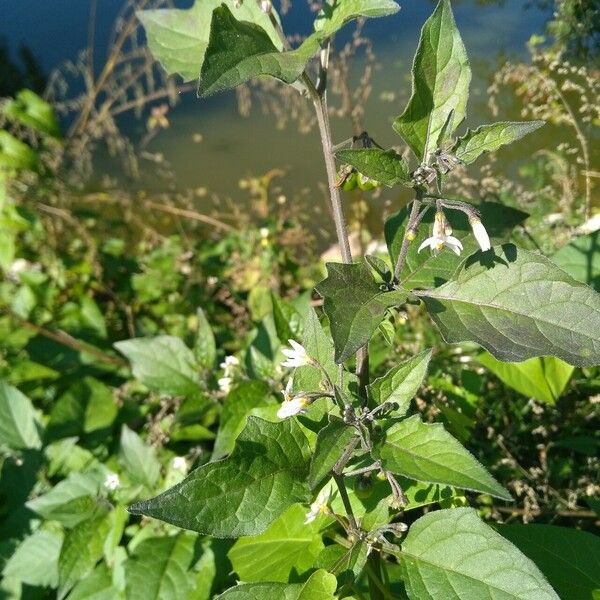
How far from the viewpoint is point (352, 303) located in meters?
0.85

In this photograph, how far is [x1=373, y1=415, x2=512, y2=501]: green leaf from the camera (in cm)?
77

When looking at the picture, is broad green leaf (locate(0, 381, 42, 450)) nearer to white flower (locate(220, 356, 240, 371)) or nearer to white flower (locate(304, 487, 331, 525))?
white flower (locate(220, 356, 240, 371))

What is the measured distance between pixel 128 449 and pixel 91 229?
2.58m

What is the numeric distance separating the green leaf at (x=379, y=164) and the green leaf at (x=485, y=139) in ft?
0.24

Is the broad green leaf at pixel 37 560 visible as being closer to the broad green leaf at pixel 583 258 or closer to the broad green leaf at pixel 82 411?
the broad green leaf at pixel 82 411

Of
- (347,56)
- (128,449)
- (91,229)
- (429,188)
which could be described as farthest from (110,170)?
(429,188)

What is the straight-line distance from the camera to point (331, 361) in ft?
3.34

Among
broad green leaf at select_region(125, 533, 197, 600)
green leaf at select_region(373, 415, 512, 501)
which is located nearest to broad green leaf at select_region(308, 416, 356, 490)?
green leaf at select_region(373, 415, 512, 501)

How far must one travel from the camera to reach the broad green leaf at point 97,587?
1498 mm

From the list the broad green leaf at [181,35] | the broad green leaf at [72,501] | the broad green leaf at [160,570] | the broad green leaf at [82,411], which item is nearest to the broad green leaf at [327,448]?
the broad green leaf at [181,35]

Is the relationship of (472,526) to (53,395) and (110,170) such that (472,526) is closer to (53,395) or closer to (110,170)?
(53,395)

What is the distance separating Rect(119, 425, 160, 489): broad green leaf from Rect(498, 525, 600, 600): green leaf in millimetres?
907

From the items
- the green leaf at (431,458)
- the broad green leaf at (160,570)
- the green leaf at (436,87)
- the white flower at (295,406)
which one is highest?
the green leaf at (436,87)

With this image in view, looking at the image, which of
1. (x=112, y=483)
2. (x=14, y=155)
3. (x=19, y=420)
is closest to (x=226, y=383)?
(x=112, y=483)
